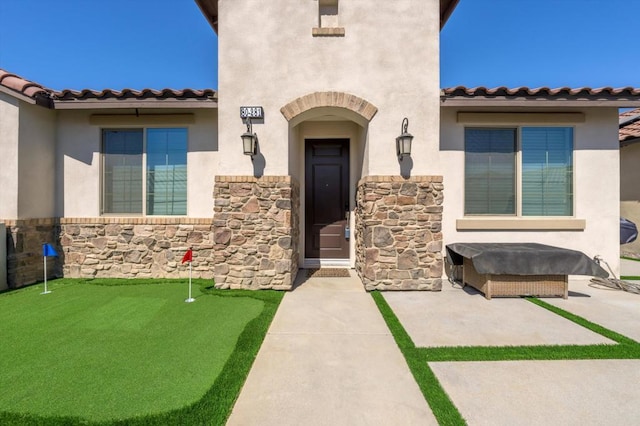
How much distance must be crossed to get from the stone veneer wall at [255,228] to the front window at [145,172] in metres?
1.55

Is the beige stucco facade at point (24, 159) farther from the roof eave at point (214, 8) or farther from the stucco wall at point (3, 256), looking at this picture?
the roof eave at point (214, 8)

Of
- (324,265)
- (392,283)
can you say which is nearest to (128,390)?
(392,283)

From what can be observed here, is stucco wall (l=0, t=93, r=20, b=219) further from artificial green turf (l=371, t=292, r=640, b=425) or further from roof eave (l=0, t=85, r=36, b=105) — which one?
artificial green turf (l=371, t=292, r=640, b=425)

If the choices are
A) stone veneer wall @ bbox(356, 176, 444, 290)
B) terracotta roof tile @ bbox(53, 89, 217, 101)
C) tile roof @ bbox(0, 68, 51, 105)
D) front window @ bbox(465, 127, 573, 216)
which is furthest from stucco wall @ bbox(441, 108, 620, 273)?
tile roof @ bbox(0, 68, 51, 105)

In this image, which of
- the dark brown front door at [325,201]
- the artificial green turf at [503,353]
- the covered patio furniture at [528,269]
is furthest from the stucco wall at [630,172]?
the dark brown front door at [325,201]

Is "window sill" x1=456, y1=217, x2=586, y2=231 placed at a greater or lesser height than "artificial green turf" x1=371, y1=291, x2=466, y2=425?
greater

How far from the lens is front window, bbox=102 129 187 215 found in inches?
230

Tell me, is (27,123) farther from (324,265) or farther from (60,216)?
(324,265)

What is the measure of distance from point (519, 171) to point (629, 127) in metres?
5.10

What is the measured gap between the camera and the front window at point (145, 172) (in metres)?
5.83

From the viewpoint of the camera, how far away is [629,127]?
24.7 ft

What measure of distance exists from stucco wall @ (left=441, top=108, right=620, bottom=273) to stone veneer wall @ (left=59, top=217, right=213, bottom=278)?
522cm

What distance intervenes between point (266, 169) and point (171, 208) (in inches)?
99.3

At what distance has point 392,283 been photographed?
4891mm
